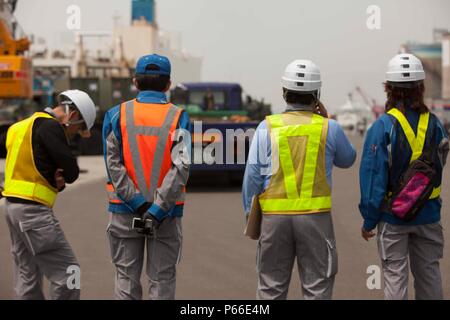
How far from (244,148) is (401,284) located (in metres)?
11.2

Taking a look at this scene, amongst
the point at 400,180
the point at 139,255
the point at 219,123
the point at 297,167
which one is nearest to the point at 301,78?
the point at 297,167

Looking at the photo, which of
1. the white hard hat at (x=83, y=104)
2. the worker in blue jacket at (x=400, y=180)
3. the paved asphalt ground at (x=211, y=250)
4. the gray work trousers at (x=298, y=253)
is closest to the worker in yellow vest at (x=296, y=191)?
the gray work trousers at (x=298, y=253)

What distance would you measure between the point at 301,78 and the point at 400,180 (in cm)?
90

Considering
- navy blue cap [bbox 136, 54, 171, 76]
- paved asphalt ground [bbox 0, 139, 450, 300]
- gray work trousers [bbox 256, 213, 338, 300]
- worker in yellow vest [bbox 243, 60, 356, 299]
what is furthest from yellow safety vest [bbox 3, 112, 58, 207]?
paved asphalt ground [bbox 0, 139, 450, 300]

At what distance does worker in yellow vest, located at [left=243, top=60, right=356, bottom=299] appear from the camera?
5.68m

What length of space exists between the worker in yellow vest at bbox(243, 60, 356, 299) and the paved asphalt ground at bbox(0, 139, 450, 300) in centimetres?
190

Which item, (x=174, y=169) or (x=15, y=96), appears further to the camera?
(x=15, y=96)

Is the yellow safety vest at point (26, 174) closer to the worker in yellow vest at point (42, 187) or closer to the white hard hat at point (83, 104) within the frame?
the worker in yellow vest at point (42, 187)

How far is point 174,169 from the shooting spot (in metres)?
5.95

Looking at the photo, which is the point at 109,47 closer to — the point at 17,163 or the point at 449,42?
the point at 449,42

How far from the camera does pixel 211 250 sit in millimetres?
10289

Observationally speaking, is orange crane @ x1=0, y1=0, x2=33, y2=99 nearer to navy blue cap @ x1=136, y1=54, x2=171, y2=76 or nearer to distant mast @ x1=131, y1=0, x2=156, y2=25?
navy blue cap @ x1=136, y1=54, x2=171, y2=76

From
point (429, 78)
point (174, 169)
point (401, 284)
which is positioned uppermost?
point (174, 169)
